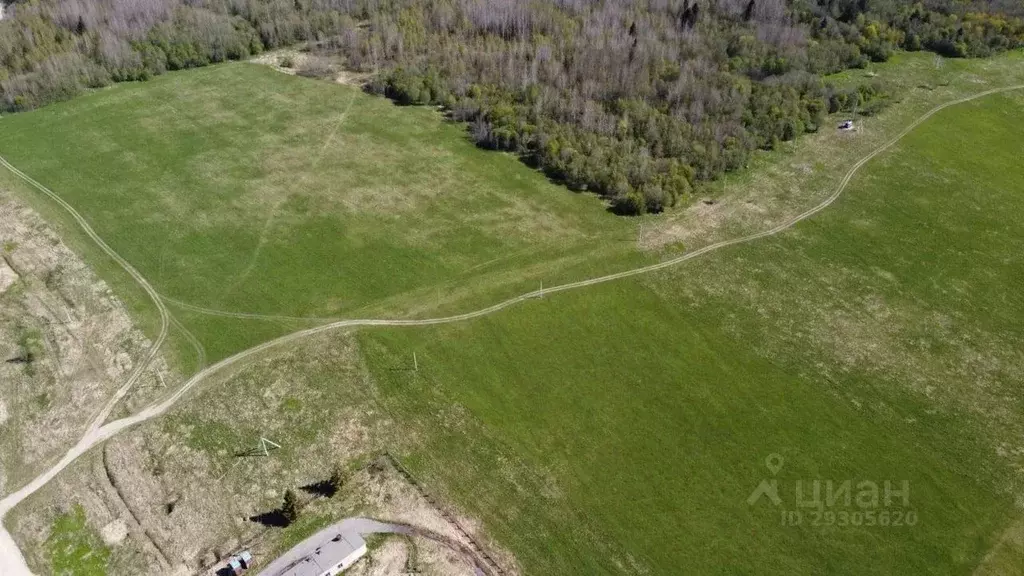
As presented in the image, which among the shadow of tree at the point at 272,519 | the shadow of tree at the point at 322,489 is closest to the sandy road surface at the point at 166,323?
the shadow of tree at the point at 272,519

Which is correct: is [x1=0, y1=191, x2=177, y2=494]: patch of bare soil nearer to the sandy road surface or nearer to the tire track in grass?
the tire track in grass

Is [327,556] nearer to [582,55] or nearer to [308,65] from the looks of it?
[582,55]

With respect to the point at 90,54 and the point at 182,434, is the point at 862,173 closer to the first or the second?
the point at 182,434

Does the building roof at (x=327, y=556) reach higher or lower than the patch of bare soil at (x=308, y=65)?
lower

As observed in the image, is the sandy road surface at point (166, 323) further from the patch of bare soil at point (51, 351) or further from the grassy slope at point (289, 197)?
the grassy slope at point (289, 197)

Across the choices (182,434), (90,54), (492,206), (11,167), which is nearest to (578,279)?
(492,206)

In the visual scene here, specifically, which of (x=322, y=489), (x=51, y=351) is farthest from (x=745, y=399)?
(x=51, y=351)
